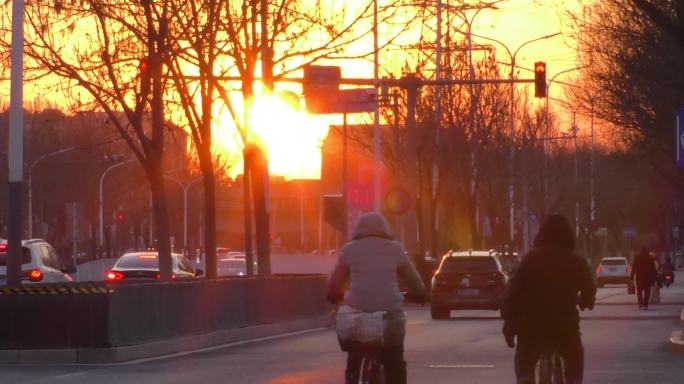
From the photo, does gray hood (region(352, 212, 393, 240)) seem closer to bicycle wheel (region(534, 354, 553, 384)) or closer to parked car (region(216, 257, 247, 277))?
bicycle wheel (region(534, 354, 553, 384))

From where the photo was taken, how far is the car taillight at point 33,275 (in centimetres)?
3316

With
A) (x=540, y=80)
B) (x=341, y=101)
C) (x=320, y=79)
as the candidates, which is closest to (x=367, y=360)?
(x=320, y=79)

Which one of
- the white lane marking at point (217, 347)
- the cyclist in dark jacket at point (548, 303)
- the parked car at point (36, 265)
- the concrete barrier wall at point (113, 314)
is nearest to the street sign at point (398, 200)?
the white lane marking at point (217, 347)

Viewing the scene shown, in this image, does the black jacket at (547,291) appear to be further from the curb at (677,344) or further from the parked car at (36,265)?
the parked car at (36,265)

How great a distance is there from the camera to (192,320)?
26.5 m

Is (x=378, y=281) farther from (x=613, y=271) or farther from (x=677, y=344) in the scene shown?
(x=613, y=271)

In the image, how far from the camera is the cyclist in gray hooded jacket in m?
12.3

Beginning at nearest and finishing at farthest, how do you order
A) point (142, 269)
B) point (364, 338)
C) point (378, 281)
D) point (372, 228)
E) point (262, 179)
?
point (364, 338) → point (378, 281) → point (372, 228) → point (262, 179) → point (142, 269)

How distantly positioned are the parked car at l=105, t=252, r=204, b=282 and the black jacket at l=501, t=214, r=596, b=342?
26808 millimetres

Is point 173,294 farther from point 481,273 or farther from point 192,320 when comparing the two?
point 481,273

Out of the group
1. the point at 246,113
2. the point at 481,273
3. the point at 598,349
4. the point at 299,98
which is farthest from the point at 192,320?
the point at 481,273

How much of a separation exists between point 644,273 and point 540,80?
36.5ft

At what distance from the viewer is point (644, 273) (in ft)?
150

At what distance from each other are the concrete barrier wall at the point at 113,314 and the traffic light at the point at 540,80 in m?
10.6
